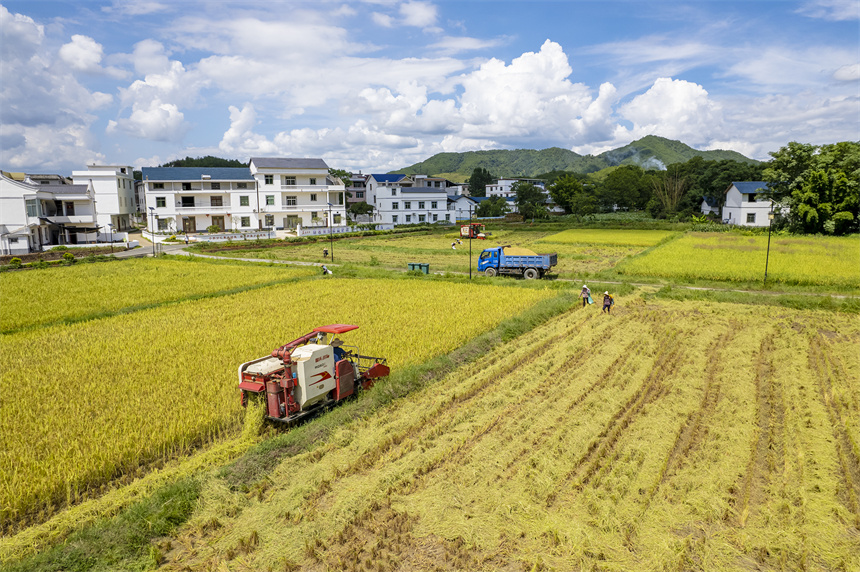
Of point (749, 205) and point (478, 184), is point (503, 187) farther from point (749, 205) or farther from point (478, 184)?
point (749, 205)

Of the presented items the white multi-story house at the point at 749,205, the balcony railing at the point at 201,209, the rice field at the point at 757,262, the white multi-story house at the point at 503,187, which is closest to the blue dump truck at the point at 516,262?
the rice field at the point at 757,262

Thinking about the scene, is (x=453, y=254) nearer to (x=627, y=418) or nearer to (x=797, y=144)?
(x=627, y=418)

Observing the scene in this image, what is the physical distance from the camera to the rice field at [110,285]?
17.9 metres

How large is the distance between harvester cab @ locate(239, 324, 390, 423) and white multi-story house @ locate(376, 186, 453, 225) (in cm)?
6194

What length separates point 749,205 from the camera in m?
59.1

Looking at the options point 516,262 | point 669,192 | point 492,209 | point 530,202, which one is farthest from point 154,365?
point 669,192

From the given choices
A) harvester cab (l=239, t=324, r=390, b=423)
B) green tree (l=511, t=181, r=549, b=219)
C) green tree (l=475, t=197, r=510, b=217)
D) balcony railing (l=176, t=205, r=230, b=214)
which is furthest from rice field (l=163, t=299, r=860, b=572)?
green tree (l=475, t=197, r=510, b=217)

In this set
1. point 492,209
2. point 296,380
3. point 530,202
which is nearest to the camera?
point 296,380

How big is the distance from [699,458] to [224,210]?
5999cm

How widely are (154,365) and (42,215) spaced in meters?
45.9

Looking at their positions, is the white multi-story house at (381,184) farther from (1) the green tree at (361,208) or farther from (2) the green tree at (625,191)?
(2) the green tree at (625,191)

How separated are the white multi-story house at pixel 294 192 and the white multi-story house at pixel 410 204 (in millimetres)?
7826

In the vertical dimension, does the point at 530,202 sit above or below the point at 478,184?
below

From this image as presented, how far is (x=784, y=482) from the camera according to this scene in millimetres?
6887
